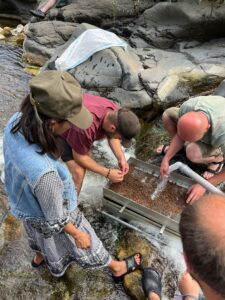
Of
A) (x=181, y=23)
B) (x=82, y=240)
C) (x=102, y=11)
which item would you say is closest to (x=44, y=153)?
(x=82, y=240)

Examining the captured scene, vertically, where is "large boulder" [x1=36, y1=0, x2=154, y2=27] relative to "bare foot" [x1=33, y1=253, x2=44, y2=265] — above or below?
above

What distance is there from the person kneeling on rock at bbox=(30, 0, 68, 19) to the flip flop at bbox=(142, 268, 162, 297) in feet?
19.7

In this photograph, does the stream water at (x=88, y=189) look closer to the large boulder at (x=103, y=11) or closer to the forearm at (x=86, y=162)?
the forearm at (x=86, y=162)

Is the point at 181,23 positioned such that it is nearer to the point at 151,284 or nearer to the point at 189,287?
the point at 151,284

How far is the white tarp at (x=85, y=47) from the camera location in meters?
5.79

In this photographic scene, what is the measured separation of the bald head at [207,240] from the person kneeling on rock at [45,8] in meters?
7.14

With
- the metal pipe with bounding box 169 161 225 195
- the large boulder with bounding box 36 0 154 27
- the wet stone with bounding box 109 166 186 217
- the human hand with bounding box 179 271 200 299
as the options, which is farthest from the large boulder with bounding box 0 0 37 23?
the human hand with bounding box 179 271 200 299

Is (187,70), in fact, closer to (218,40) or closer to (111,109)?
(218,40)

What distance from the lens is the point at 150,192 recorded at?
3857mm

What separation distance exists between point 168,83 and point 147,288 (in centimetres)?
297

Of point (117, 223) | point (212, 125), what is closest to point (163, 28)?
point (212, 125)

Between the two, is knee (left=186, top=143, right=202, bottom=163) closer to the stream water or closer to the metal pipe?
the metal pipe

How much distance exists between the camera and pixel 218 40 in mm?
6387

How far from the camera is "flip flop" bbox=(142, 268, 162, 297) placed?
3.28m
